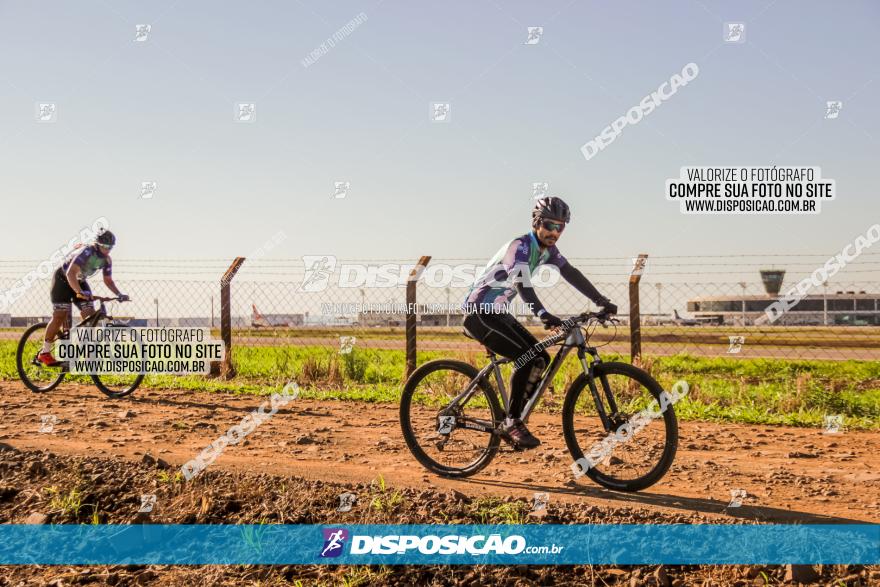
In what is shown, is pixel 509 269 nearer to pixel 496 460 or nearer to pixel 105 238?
pixel 496 460

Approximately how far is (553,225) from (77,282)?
24.0 ft

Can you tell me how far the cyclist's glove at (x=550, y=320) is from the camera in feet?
16.8

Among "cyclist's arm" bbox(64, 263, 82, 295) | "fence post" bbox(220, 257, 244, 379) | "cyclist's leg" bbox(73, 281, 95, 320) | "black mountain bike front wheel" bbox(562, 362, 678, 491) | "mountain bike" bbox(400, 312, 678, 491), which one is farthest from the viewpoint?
"fence post" bbox(220, 257, 244, 379)

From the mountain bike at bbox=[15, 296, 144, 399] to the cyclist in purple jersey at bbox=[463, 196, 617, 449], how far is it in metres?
6.50

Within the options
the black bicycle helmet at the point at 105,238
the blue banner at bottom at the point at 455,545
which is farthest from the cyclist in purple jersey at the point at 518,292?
the black bicycle helmet at the point at 105,238

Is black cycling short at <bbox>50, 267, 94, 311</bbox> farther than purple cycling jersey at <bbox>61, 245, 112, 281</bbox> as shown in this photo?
Yes

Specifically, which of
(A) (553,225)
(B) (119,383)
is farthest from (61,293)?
(A) (553,225)

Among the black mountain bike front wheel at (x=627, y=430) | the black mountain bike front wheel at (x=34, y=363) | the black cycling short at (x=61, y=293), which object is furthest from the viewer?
the black mountain bike front wheel at (x=34, y=363)

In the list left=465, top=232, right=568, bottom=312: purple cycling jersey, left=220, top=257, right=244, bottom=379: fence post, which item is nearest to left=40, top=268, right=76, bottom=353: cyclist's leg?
left=220, top=257, right=244, bottom=379: fence post

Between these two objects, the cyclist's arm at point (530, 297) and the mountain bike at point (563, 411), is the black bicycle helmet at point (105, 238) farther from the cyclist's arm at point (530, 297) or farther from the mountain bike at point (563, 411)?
the cyclist's arm at point (530, 297)

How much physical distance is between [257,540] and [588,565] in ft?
6.46

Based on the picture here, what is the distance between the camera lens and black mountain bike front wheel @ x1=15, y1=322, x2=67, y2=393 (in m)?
10.5

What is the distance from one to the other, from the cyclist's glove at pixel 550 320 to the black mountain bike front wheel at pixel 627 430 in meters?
0.47

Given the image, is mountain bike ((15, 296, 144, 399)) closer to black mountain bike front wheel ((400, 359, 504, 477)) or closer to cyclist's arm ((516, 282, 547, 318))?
black mountain bike front wheel ((400, 359, 504, 477))
